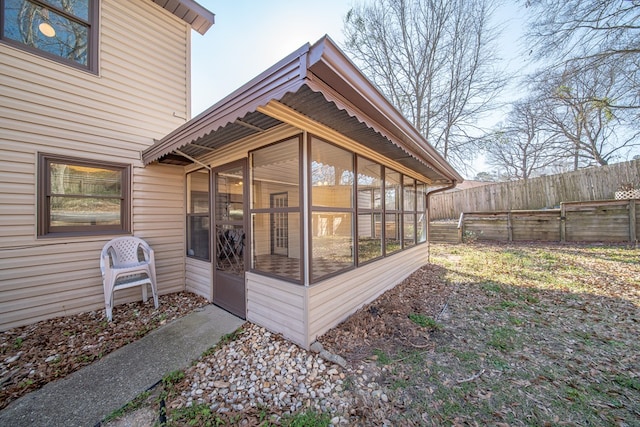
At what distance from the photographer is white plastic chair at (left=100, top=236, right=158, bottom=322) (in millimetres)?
A: 3227

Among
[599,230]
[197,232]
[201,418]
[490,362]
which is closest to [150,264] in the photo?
[197,232]

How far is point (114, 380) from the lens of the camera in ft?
6.91

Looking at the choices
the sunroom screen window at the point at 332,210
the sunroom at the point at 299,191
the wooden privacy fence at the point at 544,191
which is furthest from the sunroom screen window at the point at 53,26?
the wooden privacy fence at the point at 544,191

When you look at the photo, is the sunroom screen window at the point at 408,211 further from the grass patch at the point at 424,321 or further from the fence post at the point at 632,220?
the fence post at the point at 632,220

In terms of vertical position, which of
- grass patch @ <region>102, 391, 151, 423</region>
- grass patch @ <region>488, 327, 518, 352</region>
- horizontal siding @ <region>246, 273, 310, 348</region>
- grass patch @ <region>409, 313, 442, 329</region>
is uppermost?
horizontal siding @ <region>246, 273, 310, 348</region>

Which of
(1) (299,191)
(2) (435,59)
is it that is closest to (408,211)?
(1) (299,191)

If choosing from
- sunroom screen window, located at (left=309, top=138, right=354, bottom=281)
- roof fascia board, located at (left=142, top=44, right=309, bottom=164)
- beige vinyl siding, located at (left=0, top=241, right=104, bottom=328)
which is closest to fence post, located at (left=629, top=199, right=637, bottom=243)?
sunroom screen window, located at (left=309, top=138, right=354, bottom=281)

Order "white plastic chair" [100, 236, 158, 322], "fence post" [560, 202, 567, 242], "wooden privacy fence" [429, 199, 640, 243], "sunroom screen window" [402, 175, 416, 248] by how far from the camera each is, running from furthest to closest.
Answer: "fence post" [560, 202, 567, 242] → "wooden privacy fence" [429, 199, 640, 243] → "sunroom screen window" [402, 175, 416, 248] → "white plastic chair" [100, 236, 158, 322]

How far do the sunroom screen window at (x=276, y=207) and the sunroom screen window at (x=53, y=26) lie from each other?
10.8 ft

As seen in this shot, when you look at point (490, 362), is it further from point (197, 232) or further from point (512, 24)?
point (512, 24)

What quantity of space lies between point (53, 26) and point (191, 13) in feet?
7.26

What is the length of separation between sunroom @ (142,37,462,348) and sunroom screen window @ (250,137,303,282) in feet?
0.07

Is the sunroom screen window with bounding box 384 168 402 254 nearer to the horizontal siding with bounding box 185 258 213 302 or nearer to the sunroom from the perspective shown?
the sunroom

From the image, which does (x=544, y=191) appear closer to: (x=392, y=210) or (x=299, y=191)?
(x=392, y=210)
